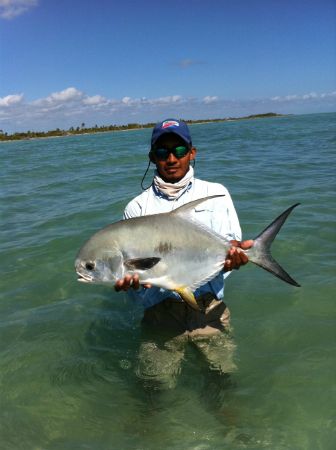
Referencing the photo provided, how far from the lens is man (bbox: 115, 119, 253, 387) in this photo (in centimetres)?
335

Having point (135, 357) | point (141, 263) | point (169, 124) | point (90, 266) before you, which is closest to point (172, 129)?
point (169, 124)

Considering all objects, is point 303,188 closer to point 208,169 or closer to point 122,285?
point 208,169

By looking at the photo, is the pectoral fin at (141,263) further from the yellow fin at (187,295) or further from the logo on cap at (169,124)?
the logo on cap at (169,124)

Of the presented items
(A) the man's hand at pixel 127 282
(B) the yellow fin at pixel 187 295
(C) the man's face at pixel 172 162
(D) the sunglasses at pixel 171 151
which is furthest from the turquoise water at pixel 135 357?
(D) the sunglasses at pixel 171 151

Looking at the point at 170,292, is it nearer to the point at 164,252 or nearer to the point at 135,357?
the point at 164,252

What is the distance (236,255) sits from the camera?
121 inches

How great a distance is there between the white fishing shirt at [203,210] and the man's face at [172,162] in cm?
13

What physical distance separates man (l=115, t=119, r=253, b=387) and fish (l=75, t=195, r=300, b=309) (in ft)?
0.38

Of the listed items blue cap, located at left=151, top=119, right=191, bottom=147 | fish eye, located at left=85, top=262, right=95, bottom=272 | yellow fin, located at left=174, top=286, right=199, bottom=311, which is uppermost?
blue cap, located at left=151, top=119, right=191, bottom=147

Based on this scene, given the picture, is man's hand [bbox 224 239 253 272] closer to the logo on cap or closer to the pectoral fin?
the pectoral fin

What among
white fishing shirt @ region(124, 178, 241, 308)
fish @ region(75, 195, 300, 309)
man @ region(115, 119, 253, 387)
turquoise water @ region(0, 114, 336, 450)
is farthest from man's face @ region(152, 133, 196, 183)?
turquoise water @ region(0, 114, 336, 450)

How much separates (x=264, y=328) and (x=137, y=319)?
1.49 m

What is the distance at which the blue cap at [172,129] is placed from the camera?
130 inches

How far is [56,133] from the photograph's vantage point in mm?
106125
